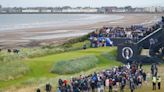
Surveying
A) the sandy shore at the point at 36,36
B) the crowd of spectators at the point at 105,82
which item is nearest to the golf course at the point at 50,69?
the crowd of spectators at the point at 105,82

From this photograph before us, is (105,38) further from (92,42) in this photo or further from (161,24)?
(161,24)

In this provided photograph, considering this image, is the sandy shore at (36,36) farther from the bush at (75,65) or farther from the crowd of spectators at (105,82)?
the crowd of spectators at (105,82)

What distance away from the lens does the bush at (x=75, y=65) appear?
1473 inches

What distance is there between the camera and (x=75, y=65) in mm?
38719

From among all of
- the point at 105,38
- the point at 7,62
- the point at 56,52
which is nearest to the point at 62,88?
the point at 7,62

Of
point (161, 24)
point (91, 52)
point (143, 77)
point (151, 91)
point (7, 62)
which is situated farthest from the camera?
point (91, 52)

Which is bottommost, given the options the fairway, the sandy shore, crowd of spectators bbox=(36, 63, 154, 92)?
the sandy shore

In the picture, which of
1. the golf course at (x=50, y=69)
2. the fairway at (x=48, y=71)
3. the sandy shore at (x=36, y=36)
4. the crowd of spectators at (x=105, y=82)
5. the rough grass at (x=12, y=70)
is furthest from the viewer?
the sandy shore at (x=36, y=36)

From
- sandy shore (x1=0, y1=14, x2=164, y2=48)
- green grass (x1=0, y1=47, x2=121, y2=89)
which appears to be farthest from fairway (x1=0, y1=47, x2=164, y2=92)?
sandy shore (x1=0, y1=14, x2=164, y2=48)

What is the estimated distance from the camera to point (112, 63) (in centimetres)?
4256

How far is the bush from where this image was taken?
37.4m

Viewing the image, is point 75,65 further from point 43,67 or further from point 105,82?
point 105,82

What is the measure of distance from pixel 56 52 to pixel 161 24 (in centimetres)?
1215

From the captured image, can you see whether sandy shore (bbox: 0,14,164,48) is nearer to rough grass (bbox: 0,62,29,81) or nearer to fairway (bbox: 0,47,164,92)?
fairway (bbox: 0,47,164,92)
